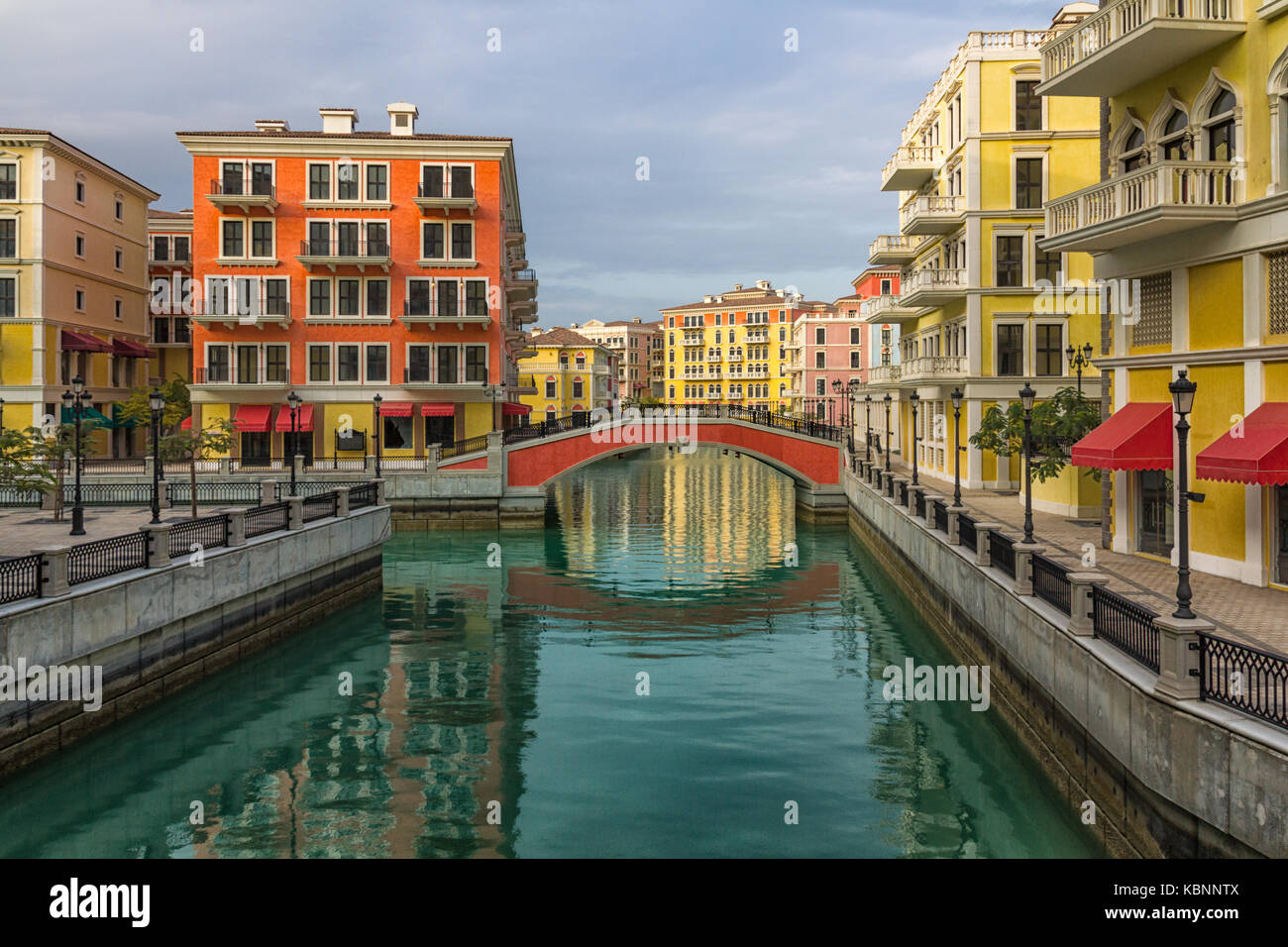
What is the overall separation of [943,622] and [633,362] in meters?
148

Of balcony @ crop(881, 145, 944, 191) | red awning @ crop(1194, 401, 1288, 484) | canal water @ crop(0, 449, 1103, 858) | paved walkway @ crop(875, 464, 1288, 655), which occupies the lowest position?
canal water @ crop(0, 449, 1103, 858)

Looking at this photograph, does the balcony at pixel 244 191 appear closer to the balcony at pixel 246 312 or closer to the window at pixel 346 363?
the balcony at pixel 246 312

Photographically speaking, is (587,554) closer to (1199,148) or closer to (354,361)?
(354,361)

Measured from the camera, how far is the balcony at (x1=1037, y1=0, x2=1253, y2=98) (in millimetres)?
18031

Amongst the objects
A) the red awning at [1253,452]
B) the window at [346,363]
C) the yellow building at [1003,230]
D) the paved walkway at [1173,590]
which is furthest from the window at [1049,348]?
the window at [346,363]

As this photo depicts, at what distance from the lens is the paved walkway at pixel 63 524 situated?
23.9 metres

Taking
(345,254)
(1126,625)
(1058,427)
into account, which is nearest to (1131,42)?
(1058,427)

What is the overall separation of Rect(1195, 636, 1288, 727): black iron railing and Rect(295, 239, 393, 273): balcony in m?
44.1

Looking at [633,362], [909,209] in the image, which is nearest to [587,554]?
[909,209]

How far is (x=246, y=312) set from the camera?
4925 cm

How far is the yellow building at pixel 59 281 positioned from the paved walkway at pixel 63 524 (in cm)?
1590

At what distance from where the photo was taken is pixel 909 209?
4241 cm

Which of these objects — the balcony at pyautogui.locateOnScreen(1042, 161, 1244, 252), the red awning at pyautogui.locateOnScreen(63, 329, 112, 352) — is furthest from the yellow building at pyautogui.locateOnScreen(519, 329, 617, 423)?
the balcony at pyautogui.locateOnScreen(1042, 161, 1244, 252)

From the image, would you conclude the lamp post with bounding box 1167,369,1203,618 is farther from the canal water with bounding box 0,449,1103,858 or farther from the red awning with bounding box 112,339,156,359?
the red awning with bounding box 112,339,156,359
